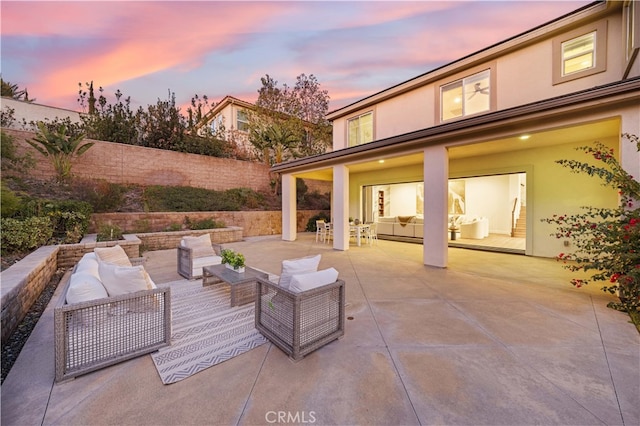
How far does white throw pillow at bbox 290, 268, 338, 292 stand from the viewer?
2816 mm

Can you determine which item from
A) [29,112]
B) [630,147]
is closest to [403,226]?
[630,147]

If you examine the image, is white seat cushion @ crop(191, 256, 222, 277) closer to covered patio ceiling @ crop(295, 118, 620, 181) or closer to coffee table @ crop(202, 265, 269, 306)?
coffee table @ crop(202, 265, 269, 306)

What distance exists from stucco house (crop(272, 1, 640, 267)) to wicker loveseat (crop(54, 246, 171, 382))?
20.3 feet

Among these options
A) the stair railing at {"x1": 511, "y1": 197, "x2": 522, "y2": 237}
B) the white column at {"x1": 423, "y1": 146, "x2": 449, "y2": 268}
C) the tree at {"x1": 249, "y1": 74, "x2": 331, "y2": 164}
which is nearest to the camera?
the white column at {"x1": 423, "y1": 146, "x2": 449, "y2": 268}

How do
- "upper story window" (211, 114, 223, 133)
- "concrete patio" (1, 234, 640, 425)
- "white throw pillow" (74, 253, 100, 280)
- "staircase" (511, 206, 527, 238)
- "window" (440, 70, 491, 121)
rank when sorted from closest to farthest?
"concrete patio" (1, 234, 640, 425) → "white throw pillow" (74, 253, 100, 280) → "window" (440, 70, 491, 121) → "staircase" (511, 206, 527, 238) → "upper story window" (211, 114, 223, 133)

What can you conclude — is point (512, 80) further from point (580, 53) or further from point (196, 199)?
point (196, 199)

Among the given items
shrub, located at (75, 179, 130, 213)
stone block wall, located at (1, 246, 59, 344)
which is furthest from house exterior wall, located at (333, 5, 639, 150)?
stone block wall, located at (1, 246, 59, 344)

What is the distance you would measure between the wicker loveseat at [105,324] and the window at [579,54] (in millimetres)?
10934

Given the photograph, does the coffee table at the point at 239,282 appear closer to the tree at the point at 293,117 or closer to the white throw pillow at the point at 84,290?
the white throw pillow at the point at 84,290

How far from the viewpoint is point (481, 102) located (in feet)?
28.4

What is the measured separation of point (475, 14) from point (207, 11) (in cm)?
810

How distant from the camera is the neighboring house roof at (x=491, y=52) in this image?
6.83 m

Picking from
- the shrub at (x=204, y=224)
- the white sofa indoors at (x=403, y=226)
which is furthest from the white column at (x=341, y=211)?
the shrub at (x=204, y=224)

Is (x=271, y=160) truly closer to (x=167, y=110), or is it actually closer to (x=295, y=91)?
(x=295, y=91)
